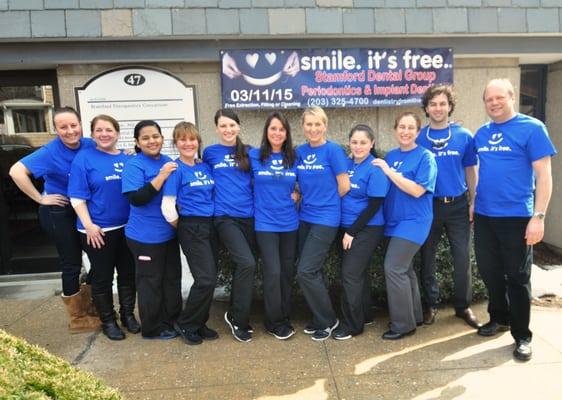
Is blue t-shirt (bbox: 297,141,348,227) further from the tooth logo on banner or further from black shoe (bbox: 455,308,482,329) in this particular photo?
black shoe (bbox: 455,308,482,329)

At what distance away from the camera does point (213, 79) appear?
5559mm

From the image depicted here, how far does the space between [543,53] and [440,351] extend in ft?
14.0

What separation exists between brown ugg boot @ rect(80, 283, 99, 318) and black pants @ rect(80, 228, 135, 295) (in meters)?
0.13

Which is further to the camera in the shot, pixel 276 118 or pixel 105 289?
pixel 105 289

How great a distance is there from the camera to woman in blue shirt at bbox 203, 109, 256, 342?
365 cm

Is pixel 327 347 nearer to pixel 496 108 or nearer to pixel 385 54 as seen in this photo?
pixel 496 108

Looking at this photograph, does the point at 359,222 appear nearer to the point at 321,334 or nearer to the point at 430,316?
the point at 321,334

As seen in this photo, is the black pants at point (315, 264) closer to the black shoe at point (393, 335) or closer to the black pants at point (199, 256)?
the black shoe at point (393, 335)

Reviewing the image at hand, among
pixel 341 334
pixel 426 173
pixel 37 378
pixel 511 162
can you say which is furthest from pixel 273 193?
pixel 37 378

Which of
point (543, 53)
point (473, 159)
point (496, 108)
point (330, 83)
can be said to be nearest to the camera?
point (496, 108)

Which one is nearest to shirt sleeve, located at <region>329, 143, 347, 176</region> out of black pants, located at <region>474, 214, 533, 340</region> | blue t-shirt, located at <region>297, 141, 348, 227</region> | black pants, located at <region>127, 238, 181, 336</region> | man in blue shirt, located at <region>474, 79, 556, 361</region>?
blue t-shirt, located at <region>297, 141, 348, 227</region>

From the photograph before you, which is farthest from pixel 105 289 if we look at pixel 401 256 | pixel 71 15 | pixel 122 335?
pixel 71 15

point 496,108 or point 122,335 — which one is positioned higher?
point 496,108

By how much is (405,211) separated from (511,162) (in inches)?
32.2
